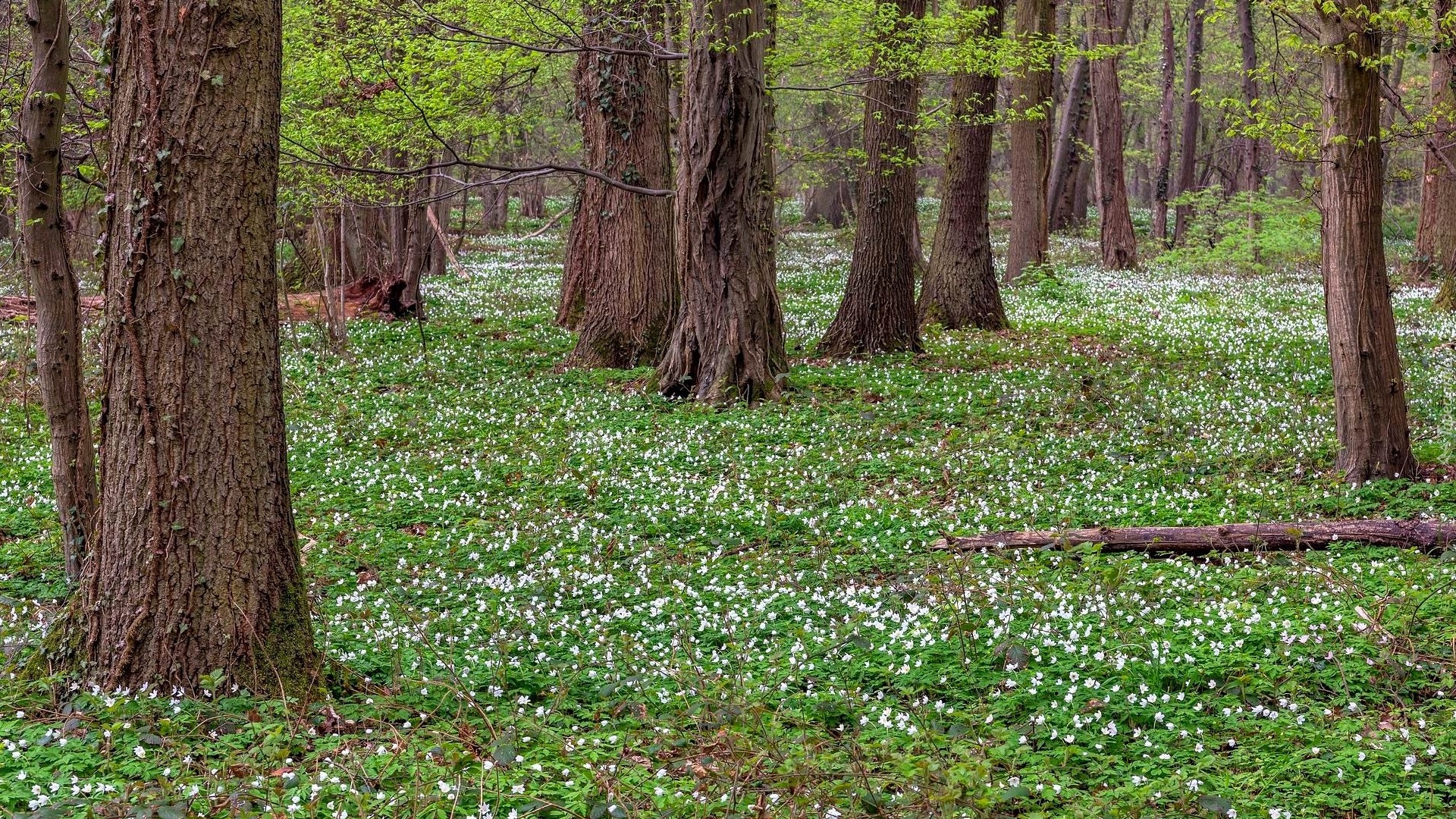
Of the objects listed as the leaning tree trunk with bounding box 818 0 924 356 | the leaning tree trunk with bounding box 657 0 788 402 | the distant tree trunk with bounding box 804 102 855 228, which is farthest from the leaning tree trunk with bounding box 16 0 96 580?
the distant tree trunk with bounding box 804 102 855 228

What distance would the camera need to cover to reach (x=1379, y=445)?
9.19 metres

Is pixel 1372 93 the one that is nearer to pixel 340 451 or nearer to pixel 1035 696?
pixel 1035 696

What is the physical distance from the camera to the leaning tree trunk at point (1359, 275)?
29.2 ft

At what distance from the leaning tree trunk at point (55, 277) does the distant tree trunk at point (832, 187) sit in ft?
105

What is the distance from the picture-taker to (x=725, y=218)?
13016mm

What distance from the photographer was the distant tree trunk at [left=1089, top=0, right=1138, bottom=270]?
27.7 metres

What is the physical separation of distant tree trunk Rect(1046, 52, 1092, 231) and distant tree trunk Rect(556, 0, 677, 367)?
63.0 ft

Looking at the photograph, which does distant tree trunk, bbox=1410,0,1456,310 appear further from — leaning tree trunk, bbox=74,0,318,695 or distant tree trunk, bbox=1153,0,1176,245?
leaning tree trunk, bbox=74,0,318,695

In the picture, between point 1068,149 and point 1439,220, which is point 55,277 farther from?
point 1068,149

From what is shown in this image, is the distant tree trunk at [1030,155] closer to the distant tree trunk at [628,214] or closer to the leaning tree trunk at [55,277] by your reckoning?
the distant tree trunk at [628,214]

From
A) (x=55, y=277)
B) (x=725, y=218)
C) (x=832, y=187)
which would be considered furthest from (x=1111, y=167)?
(x=55, y=277)

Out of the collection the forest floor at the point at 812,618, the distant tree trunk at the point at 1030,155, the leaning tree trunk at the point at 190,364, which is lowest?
the forest floor at the point at 812,618

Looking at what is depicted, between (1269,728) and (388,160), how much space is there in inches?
734

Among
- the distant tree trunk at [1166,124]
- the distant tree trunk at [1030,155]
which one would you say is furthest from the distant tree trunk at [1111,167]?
the distant tree trunk at [1030,155]
